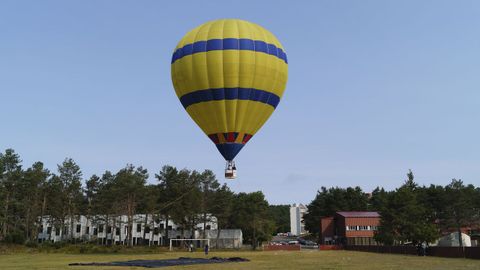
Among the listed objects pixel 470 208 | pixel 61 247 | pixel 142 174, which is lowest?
pixel 61 247

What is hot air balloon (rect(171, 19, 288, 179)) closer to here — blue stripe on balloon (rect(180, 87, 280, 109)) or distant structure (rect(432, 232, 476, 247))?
blue stripe on balloon (rect(180, 87, 280, 109))

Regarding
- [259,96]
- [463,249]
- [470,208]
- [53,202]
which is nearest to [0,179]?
[53,202]

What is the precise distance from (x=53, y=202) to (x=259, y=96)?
70402 mm

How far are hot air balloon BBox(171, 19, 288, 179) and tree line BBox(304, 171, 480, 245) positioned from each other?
3857 centimetres

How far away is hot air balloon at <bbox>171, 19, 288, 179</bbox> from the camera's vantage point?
33.0 metres

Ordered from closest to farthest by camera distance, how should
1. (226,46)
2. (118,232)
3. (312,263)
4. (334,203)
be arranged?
1. (226,46)
2. (312,263)
3. (118,232)
4. (334,203)

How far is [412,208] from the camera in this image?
6525cm

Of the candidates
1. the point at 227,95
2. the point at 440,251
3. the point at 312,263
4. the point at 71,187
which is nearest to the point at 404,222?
the point at 440,251

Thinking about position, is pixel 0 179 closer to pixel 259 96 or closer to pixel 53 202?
pixel 53 202

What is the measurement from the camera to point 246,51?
108ft

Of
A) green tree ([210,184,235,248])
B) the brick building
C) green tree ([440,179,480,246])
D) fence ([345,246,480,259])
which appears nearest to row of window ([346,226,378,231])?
the brick building

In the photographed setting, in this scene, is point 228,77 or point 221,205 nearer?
point 228,77

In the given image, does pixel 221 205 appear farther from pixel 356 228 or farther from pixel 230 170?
pixel 230 170

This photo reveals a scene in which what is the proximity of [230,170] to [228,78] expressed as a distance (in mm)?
7171
